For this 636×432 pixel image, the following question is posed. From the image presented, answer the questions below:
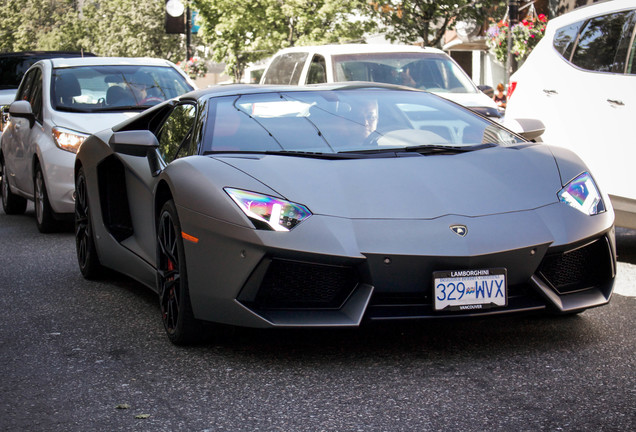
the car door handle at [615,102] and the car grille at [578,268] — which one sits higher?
the car door handle at [615,102]

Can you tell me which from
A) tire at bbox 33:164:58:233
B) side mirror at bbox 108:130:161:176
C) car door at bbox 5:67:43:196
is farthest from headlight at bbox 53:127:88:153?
side mirror at bbox 108:130:161:176

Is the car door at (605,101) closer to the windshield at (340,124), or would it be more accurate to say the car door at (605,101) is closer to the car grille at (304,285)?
the windshield at (340,124)

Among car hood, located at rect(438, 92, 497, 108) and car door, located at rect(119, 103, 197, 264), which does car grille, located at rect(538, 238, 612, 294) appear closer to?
car door, located at rect(119, 103, 197, 264)

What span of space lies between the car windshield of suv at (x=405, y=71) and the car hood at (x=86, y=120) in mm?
3256

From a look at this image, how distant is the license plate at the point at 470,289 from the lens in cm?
460

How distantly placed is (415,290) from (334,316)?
362 mm

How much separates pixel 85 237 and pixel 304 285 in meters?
3.07

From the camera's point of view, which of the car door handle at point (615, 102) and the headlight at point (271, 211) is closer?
the headlight at point (271, 211)

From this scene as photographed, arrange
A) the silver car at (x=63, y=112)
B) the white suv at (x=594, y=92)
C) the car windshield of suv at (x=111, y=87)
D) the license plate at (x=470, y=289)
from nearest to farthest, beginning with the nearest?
1. the license plate at (x=470, y=289)
2. the white suv at (x=594, y=92)
3. the silver car at (x=63, y=112)
4. the car windshield of suv at (x=111, y=87)

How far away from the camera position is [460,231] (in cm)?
467

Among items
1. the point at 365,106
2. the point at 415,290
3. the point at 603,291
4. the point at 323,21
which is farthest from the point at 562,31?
the point at 323,21

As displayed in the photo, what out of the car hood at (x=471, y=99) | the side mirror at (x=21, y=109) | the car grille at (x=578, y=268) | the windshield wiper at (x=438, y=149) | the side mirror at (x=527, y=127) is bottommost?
the car hood at (x=471, y=99)

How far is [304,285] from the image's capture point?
15.4 ft

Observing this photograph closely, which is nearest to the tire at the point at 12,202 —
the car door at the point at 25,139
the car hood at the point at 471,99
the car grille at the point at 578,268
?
the car door at the point at 25,139
